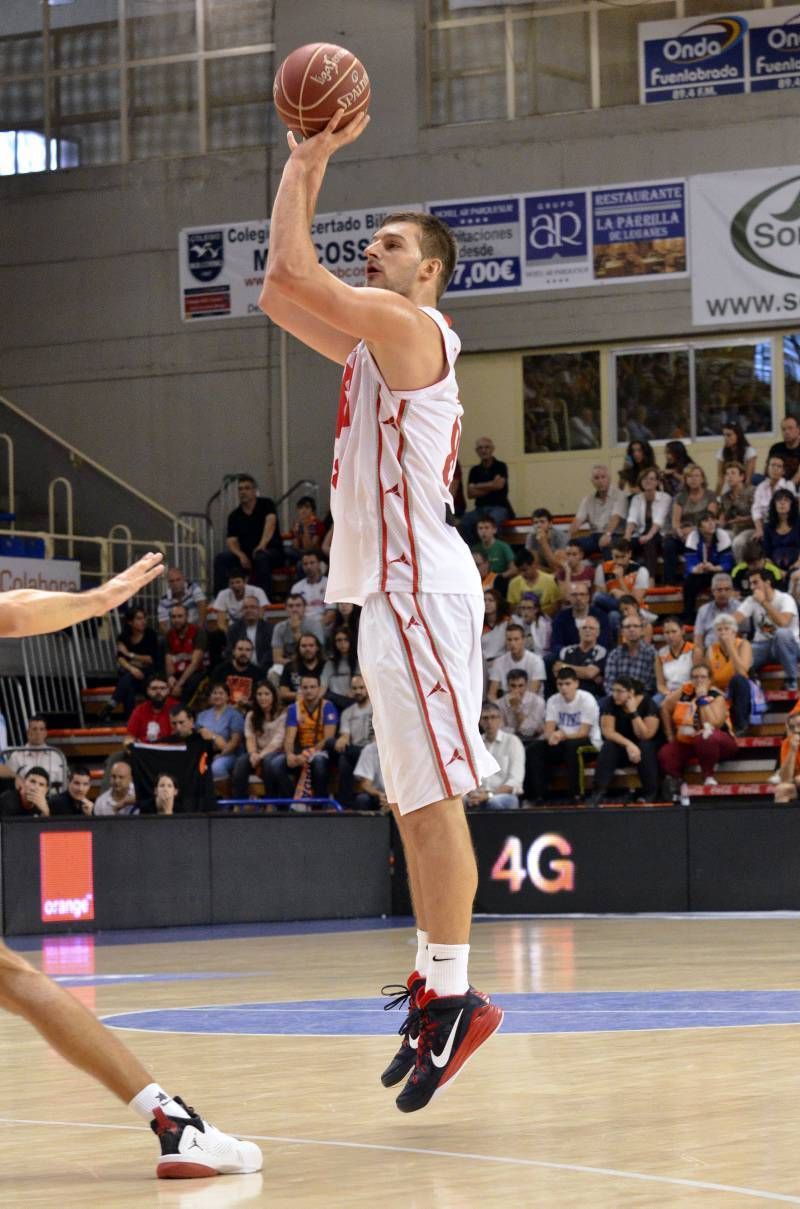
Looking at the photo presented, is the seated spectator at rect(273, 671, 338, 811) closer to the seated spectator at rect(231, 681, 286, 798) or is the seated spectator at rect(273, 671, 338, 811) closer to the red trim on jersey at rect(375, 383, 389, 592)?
the seated spectator at rect(231, 681, 286, 798)

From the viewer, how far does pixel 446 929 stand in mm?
5094

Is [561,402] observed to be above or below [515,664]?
above

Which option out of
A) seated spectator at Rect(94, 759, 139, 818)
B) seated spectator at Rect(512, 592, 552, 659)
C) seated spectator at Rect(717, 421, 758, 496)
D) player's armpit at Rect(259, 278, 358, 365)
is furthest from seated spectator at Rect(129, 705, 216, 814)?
player's armpit at Rect(259, 278, 358, 365)

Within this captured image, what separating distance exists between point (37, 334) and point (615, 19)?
28.9ft

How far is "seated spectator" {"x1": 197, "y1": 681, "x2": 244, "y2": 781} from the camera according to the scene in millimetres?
18641

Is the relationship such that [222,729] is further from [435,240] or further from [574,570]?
[435,240]

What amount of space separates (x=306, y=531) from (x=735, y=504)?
526 centimetres

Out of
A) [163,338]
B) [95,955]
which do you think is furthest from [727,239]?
[95,955]

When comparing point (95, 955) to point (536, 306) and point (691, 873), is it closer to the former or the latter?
point (691, 873)

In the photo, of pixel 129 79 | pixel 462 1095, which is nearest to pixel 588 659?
pixel 129 79

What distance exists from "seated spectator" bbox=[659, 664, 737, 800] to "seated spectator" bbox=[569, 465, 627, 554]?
145 inches

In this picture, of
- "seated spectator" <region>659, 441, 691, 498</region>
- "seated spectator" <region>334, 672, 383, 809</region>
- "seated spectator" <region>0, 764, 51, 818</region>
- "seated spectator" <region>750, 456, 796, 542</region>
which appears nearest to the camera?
"seated spectator" <region>0, 764, 51, 818</region>

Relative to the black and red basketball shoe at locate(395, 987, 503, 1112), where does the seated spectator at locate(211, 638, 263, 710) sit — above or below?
above

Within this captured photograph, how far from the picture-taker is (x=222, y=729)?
19.0 m
